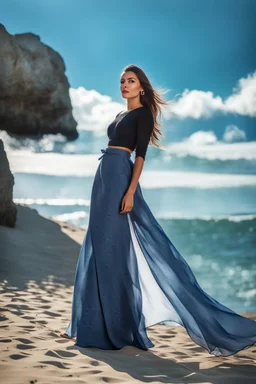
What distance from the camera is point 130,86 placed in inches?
108

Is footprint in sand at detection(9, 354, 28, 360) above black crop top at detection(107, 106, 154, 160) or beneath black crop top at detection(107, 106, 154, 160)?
beneath

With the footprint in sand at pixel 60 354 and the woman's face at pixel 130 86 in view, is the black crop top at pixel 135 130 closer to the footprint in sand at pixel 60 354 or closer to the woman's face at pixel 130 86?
the woman's face at pixel 130 86

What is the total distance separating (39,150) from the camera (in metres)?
14.2

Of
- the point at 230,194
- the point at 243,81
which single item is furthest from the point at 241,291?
the point at 243,81

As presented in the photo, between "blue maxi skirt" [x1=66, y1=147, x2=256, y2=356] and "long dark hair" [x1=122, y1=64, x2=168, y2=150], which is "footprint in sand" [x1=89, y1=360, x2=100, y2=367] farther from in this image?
"long dark hair" [x1=122, y1=64, x2=168, y2=150]

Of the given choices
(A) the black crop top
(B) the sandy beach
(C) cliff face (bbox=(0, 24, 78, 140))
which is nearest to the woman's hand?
(A) the black crop top

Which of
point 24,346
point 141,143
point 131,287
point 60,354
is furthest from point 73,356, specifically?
point 141,143

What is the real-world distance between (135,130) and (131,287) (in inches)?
31.5

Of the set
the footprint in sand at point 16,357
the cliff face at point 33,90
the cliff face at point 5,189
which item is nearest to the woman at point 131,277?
the footprint in sand at point 16,357

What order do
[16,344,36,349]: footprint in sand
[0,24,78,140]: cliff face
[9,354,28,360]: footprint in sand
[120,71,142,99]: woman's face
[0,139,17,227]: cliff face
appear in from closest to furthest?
1. [9,354,28,360]: footprint in sand
2. [16,344,36,349]: footprint in sand
3. [120,71,142,99]: woman's face
4. [0,139,17,227]: cliff face
5. [0,24,78,140]: cliff face

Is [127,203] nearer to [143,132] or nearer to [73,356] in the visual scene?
[143,132]

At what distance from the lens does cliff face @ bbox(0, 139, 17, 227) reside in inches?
239

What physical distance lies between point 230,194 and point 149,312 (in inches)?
453

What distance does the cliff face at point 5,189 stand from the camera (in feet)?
19.9
